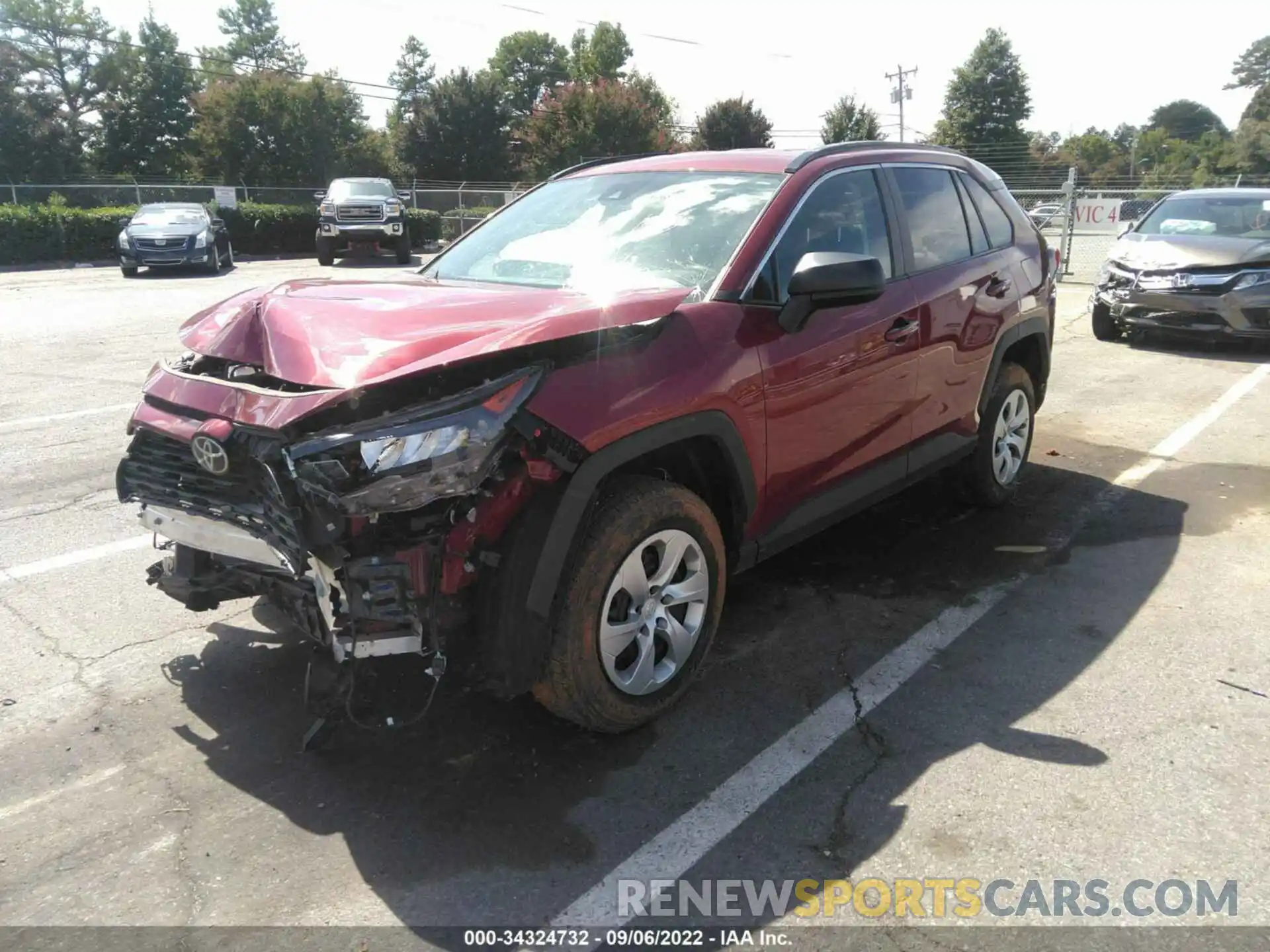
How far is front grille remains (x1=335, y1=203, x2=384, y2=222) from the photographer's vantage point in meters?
22.4

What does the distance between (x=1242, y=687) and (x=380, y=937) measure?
123 inches

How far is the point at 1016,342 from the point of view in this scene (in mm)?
5305

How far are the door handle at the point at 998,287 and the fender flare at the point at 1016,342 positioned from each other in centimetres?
20

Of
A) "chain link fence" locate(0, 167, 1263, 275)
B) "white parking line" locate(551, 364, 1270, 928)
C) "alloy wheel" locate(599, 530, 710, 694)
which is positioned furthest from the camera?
"chain link fence" locate(0, 167, 1263, 275)

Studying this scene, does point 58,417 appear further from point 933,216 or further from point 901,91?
point 901,91

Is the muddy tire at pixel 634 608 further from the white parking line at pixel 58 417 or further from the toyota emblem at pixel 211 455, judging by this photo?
the white parking line at pixel 58 417

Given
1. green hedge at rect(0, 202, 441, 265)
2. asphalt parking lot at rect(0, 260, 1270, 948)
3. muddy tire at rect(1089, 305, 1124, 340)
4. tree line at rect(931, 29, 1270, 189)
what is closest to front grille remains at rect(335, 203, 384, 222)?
green hedge at rect(0, 202, 441, 265)

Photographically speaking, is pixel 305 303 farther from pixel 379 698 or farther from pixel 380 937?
pixel 380 937

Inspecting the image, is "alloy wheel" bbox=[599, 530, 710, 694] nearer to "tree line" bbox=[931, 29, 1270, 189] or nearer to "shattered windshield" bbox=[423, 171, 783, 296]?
"shattered windshield" bbox=[423, 171, 783, 296]

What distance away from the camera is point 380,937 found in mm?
2373

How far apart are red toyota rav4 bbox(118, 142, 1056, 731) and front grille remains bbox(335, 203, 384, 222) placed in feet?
63.7

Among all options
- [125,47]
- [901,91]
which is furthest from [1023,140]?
[125,47]

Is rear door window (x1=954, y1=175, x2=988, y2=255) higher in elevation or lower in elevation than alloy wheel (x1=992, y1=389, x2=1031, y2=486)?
higher

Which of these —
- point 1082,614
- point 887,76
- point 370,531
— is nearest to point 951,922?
point 370,531
